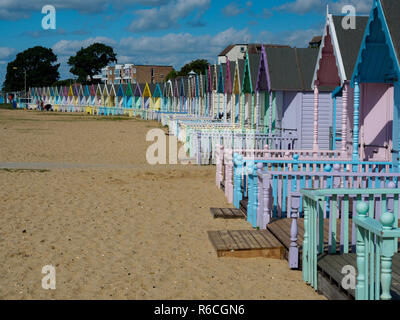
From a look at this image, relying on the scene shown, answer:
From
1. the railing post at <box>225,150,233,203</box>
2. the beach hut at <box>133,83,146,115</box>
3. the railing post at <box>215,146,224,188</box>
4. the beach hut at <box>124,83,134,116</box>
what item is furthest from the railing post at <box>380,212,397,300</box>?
the beach hut at <box>124,83,134,116</box>

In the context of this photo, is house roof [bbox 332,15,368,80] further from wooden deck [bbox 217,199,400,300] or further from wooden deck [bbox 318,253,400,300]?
wooden deck [bbox 318,253,400,300]

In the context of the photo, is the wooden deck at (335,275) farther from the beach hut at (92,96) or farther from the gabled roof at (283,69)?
the beach hut at (92,96)

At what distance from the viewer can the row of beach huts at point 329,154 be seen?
5617 mm

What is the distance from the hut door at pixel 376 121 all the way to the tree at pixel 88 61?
138726 mm

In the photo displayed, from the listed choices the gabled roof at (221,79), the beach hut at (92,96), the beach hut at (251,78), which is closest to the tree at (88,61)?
the beach hut at (92,96)

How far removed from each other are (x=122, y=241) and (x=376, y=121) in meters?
6.78

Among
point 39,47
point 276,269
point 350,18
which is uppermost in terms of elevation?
point 39,47

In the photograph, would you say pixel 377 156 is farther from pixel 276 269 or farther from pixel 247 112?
pixel 247 112

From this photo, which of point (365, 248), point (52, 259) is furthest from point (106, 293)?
point (365, 248)

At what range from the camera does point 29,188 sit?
13039 millimetres

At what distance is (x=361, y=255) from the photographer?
4.67m

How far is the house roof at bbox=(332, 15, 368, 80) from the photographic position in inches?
488

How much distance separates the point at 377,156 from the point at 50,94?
328ft
